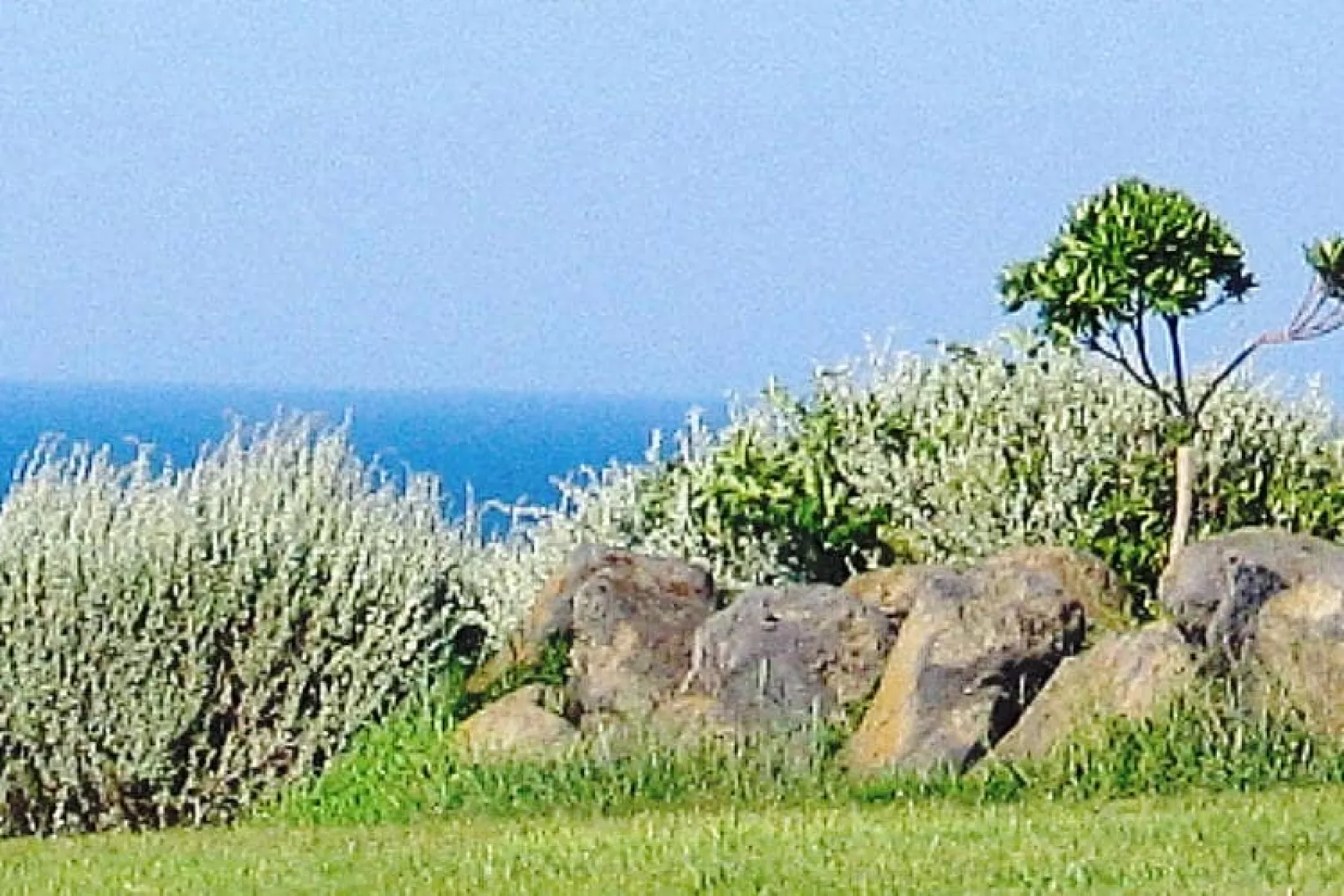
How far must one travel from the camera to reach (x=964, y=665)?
10.9 meters

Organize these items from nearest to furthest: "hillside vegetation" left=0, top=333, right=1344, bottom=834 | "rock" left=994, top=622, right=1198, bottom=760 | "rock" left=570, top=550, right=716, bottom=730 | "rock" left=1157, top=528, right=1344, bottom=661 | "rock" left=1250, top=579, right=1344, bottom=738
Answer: "rock" left=994, top=622, right=1198, bottom=760
"rock" left=1250, top=579, right=1344, bottom=738
"rock" left=1157, top=528, right=1344, bottom=661
"rock" left=570, top=550, right=716, bottom=730
"hillside vegetation" left=0, top=333, right=1344, bottom=834

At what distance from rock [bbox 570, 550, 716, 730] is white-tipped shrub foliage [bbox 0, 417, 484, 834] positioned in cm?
77

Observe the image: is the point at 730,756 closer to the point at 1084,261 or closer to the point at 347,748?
the point at 347,748

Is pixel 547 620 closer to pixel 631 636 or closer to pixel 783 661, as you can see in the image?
pixel 631 636

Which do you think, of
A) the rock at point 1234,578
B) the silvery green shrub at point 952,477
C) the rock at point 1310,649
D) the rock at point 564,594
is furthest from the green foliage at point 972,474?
the rock at point 1310,649

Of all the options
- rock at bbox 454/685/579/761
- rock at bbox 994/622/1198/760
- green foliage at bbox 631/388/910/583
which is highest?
green foliage at bbox 631/388/910/583

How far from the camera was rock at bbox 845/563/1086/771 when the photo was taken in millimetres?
10859

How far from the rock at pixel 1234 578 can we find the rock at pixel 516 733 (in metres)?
2.31

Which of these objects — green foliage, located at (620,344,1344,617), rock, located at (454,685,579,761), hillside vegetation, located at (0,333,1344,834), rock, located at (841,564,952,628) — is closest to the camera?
rock, located at (454,685,579,761)

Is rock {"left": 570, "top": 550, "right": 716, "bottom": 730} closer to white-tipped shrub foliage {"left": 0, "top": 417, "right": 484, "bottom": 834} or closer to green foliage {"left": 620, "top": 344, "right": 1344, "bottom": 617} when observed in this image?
white-tipped shrub foliage {"left": 0, "top": 417, "right": 484, "bottom": 834}

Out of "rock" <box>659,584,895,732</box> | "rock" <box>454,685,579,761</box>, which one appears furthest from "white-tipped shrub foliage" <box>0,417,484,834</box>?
"rock" <box>659,584,895,732</box>

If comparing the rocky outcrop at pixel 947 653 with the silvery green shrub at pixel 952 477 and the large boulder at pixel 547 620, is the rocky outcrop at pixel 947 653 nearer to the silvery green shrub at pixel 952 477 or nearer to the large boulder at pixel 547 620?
the large boulder at pixel 547 620

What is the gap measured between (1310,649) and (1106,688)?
30.5 inches

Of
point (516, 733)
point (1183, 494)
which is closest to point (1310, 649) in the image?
point (1183, 494)
